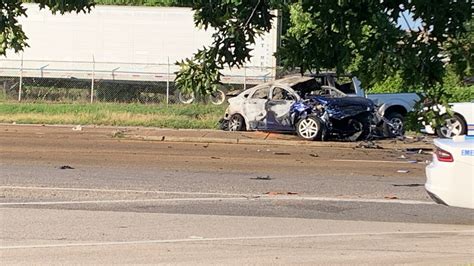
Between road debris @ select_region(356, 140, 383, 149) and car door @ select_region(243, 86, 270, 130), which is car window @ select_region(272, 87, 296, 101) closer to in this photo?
car door @ select_region(243, 86, 270, 130)

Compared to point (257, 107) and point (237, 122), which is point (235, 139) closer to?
point (257, 107)

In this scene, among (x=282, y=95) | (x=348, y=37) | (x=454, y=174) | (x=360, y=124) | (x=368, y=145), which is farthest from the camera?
(x=282, y=95)

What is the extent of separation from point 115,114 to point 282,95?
8.68m

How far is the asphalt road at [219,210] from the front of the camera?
24.8 feet

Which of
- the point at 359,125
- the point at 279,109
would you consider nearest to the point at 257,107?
the point at 279,109

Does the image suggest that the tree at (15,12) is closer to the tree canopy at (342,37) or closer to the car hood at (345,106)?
the tree canopy at (342,37)

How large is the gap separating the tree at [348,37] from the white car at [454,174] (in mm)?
5079

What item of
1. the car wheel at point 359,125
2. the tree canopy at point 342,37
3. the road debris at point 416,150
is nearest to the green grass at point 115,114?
the car wheel at point 359,125

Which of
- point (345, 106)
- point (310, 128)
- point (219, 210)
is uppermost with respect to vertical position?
point (345, 106)

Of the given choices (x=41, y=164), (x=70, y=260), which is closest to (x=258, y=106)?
(x=41, y=164)

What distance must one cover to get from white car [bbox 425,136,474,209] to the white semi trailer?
26.5 m

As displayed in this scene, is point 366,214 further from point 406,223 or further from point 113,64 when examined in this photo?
point 113,64

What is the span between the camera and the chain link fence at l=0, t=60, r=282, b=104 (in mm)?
34531

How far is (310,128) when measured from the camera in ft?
68.3
